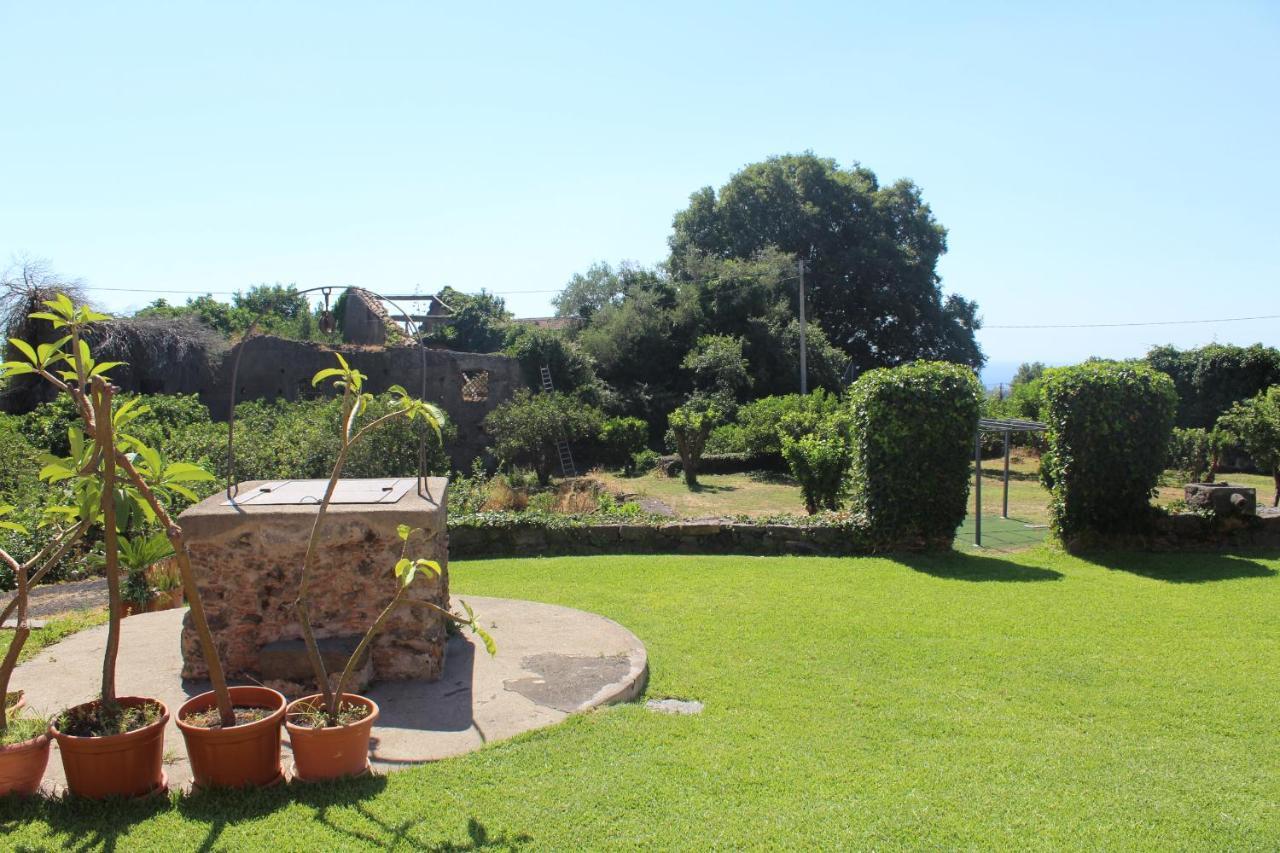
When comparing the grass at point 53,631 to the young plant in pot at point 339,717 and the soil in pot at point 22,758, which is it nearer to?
the soil in pot at point 22,758

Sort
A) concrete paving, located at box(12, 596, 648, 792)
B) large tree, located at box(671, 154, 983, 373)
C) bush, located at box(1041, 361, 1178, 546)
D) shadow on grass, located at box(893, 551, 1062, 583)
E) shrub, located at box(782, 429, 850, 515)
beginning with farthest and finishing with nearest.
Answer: large tree, located at box(671, 154, 983, 373), shrub, located at box(782, 429, 850, 515), bush, located at box(1041, 361, 1178, 546), shadow on grass, located at box(893, 551, 1062, 583), concrete paving, located at box(12, 596, 648, 792)

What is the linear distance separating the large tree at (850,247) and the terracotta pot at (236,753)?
110 feet

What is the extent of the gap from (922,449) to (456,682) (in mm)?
6357

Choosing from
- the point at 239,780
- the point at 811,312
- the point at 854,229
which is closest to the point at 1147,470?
the point at 239,780

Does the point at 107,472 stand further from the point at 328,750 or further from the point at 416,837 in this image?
the point at 416,837

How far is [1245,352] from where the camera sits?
25.5m

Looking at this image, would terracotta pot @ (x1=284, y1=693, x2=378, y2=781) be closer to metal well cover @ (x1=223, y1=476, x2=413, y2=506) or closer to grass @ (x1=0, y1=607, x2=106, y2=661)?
metal well cover @ (x1=223, y1=476, x2=413, y2=506)

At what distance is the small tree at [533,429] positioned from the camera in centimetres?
2069

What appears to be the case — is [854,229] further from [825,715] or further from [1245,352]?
[825,715]

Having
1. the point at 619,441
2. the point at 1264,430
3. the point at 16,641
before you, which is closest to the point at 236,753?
the point at 16,641

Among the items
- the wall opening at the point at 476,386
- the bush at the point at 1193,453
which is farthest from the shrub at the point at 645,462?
the bush at the point at 1193,453

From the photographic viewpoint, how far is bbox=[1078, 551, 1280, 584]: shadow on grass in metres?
8.59

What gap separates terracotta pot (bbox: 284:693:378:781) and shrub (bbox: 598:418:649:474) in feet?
68.4

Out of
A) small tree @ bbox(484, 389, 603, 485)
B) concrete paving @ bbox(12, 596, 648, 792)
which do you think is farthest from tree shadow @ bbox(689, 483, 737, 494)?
concrete paving @ bbox(12, 596, 648, 792)
